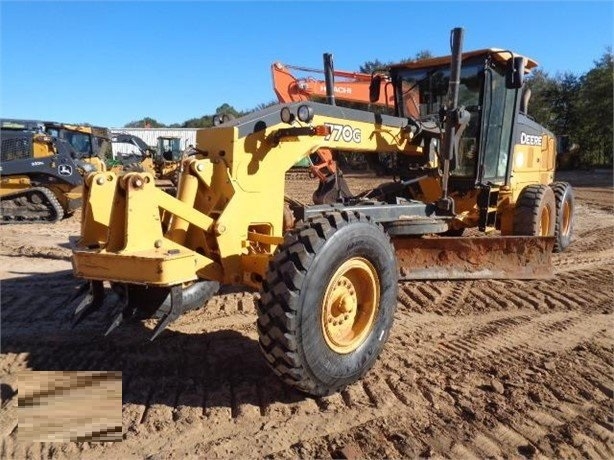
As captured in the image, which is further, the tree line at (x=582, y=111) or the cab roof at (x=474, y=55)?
the tree line at (x=582, y=111)

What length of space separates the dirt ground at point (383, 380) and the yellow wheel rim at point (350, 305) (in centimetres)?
33

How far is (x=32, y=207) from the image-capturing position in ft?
40.0

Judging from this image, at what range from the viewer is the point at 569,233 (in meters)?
8.56

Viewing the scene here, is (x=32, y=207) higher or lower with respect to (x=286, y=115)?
lower

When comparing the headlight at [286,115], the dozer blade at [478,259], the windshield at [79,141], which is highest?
the headlight at [286,115]

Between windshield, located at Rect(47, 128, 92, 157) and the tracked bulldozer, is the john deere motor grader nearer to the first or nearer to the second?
the tracked bulldozer

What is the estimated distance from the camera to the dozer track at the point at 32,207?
39.6 ft

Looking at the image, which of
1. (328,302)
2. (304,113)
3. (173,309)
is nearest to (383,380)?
(328,302)

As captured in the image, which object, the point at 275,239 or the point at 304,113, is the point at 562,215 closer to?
the point at 304,113

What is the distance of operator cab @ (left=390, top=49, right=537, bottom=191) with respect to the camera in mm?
6328

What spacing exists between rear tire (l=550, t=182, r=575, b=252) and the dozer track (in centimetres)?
1026

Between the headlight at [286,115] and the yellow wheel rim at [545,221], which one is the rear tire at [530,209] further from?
the headlight at [286,115]

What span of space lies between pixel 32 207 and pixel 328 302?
1090 cm

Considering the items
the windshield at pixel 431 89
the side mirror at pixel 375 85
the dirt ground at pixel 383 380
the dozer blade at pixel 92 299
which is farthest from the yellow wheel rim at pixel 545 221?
the dozer blade at pixel 92 299
